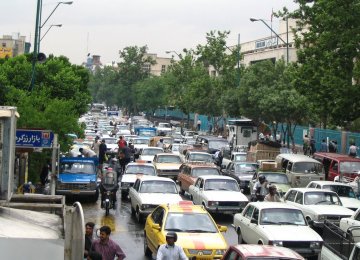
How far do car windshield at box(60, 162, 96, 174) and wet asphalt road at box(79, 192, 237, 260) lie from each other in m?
1.19

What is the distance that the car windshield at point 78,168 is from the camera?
25.8 m

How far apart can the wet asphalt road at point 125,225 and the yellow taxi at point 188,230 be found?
4.39ft

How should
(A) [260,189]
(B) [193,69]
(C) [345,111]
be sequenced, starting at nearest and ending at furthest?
(A) [260,189] < (C) [345,111] < (B) [193,69]

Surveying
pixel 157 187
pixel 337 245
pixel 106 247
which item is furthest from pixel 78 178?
pixel 106 247

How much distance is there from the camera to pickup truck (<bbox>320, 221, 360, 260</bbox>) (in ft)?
39.5

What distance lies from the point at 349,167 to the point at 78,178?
37.8ft

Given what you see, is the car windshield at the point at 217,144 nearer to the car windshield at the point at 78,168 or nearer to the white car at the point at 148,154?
the white car at the point at 148,154

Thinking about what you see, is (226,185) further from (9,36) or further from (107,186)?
(9,36)

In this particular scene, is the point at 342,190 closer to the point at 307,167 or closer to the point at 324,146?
the point at 307,167

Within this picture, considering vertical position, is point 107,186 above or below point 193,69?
below

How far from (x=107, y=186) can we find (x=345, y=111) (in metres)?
15.7

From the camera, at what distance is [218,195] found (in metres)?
22.0

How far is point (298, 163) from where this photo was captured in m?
28.3

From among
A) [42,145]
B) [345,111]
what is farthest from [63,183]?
[345,111]
